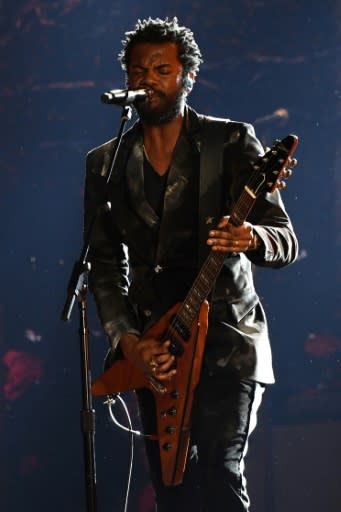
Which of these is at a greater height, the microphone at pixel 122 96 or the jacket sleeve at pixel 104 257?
the microphone at pixel 122 96

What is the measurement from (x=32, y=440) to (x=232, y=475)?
6.16 feet

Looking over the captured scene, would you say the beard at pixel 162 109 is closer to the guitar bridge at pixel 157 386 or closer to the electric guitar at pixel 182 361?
the electric guitar at pixel 182 361

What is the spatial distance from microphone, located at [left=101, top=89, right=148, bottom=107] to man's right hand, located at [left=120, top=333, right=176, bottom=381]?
2.37 feet

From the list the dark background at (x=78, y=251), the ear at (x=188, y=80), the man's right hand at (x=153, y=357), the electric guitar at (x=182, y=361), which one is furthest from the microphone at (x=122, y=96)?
the dark background at (x=78, y=251)

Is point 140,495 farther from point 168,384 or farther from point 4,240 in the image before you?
point 168,384

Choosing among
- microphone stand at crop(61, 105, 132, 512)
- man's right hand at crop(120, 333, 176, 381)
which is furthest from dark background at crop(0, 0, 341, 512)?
microphone stand at crop(61, 105, 132, 512)

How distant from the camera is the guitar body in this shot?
2807mm

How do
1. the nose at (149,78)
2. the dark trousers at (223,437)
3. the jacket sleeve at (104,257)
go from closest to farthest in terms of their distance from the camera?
the dark trousers at (223,437) < the nose at (149,78) < the jacket sleeve at (104,257)

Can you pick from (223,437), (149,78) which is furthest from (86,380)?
(149,78)

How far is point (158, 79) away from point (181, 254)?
0.55m

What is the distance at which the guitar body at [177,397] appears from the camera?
2807 millimetres

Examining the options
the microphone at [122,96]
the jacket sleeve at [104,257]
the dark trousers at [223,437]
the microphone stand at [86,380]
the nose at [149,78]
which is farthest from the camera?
the jacket sleeve at [104,257]

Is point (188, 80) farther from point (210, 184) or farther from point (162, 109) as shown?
point (210, 184)

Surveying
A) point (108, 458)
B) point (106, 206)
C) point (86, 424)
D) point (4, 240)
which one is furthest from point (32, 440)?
point (106, 206)
